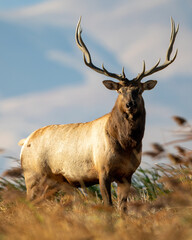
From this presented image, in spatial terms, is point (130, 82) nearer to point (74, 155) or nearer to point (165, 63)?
point (165, 63)

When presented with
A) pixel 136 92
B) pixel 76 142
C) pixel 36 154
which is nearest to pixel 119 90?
pixel 136 92

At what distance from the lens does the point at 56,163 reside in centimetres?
714

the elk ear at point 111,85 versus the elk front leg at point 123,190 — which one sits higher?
the elk ear at point 111,85

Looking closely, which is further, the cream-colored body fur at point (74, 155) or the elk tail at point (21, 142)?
the elk tail at point (21, 142)

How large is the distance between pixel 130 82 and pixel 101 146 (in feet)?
3.69

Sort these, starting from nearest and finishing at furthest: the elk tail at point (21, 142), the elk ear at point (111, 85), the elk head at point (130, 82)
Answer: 1. the elk head at point (130, 82)
2. the elk ear at point (111, 85)
3. the elk tail at point (21, 142)

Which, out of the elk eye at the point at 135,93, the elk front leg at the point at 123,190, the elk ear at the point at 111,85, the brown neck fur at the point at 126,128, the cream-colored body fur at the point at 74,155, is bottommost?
the elk front leg at the point at 123,190

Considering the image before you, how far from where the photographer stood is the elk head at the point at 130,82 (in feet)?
19.6

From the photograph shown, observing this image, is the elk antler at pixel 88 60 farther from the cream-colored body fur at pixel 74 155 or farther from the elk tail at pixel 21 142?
the elk tail at pixel 21 142

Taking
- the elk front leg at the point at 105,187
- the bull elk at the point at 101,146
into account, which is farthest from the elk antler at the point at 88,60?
the elk front leg at the point at 105,187

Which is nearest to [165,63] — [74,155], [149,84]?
[149,84]

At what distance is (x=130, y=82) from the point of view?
6.50 meters

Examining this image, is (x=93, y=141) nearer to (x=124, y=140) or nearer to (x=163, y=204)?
(x=124, y=140)

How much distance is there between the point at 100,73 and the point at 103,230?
3.97 meters
